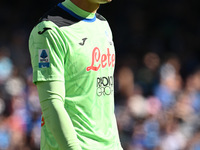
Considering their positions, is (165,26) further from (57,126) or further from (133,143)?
(57,126)

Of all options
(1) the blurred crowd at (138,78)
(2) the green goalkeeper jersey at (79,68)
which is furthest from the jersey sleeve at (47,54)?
(1) the blurred crowd at (138,78)

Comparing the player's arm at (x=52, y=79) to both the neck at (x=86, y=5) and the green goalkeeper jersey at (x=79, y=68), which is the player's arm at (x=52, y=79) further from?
the neck at (x=86, y=5)

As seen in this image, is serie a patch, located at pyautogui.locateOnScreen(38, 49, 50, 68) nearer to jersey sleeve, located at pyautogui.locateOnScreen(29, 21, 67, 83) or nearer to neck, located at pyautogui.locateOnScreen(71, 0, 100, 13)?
jersey sleeve, located at pyautogui.locateOnScreen(29, 21, 67, 83)

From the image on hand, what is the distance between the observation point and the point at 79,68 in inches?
104

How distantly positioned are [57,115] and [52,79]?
186 millimetres

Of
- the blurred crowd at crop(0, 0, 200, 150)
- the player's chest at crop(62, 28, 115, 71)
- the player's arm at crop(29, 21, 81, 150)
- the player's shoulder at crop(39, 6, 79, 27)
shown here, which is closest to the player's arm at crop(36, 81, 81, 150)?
the player's arm at crop(29, 21, 81, 150)

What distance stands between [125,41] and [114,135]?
941cm

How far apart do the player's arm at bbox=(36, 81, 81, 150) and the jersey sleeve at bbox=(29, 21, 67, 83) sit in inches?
1.7

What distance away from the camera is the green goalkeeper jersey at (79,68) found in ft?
8.29

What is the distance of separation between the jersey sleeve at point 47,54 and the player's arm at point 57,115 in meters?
0.04

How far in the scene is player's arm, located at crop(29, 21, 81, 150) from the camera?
2.44 meters

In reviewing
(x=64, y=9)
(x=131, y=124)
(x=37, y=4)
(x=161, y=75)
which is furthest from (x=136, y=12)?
(x=64, y=9)

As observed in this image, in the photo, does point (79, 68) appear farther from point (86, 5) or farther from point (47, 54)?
point (86, 5)

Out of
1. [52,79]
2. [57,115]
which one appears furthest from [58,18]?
[57,115]
